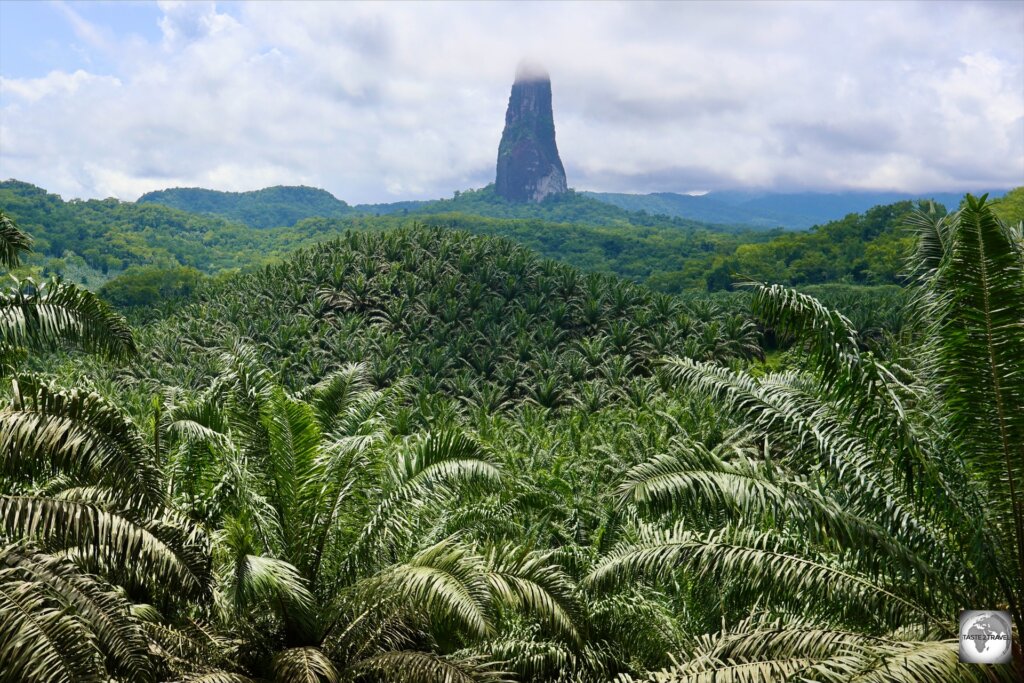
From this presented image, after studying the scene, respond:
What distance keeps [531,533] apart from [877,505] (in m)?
6.97

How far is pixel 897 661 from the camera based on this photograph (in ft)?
16.9

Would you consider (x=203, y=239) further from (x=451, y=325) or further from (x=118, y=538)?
(x=118, y=538)

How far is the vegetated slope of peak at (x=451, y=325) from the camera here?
48500 mm

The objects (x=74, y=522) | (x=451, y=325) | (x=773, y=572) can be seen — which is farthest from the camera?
(x=451, y=325)

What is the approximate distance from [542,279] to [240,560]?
56708 millimetres

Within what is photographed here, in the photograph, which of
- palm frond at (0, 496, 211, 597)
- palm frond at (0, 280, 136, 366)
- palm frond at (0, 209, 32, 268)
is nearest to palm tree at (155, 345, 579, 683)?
palm frond at (0, 496, 211, 597)

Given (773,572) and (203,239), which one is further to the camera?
(203,239)

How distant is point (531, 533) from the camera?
508 inches

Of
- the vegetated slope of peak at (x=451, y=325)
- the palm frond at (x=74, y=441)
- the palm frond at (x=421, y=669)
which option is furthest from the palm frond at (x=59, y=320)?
the vegetated slope of peak at (x=451, y=325)

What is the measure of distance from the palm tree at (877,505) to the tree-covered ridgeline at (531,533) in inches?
1.0

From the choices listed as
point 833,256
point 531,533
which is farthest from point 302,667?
point 833,256

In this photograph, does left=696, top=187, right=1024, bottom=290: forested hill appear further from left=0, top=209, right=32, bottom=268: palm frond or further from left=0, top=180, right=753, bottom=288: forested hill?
left=0, top=209, right=32, bottom=268: palm frond

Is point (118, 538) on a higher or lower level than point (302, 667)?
higher

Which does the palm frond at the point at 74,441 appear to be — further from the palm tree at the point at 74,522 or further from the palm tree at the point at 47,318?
the palm tree at the point at 47,318
